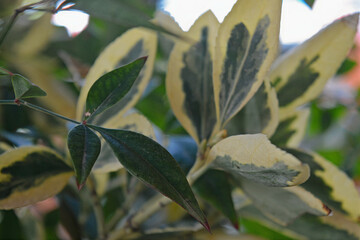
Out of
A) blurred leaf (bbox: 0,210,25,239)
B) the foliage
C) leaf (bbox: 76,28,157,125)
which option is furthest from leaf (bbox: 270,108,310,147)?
blurred leaf (bbox: 0,210,25,239)

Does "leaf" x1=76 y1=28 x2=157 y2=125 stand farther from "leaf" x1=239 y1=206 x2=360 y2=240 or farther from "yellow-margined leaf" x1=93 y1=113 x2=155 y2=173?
"leaf" x1=239 y1=206 x2=360 y2=240

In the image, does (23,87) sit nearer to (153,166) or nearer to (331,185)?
(153,166)

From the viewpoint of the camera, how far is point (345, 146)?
0.59 metres

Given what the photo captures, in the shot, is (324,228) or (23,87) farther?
(324,228)

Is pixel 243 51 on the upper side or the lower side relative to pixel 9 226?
upper

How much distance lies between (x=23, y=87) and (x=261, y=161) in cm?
11

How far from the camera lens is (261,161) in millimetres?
197

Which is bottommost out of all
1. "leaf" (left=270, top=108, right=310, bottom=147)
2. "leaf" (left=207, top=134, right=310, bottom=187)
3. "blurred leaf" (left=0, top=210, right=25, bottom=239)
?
"blurred leaf" (left=0, top=210, right=25, bottom=239)

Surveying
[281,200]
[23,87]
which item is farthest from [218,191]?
[23,87]

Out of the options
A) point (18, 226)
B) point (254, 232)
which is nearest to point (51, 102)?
point (18, 226)

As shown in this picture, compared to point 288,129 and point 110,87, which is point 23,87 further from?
point 288,129

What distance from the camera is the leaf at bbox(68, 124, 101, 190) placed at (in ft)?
0.59

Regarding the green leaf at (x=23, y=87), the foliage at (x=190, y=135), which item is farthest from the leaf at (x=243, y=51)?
the green leaf at (x=23, y=87)

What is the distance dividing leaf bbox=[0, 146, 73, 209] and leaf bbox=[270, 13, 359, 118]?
165 mm
